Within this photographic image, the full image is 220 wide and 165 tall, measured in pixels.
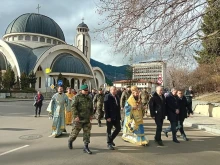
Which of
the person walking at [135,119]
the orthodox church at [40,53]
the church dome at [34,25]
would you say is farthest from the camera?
the church dome at [34,25]

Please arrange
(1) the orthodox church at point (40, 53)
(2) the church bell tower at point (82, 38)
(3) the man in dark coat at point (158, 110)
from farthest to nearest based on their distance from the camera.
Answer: (2) the church bell tower at point (82, 38) < (1) the orthodox church at point (40, 53) < (3) the man in dark coat at point (158, 110)

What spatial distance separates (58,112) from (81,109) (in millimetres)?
2274

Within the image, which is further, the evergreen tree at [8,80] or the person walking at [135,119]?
the evergreen tree at [8,80]

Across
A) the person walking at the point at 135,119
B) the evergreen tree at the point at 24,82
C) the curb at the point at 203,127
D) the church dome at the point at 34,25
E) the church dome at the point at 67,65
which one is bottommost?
the curb at the point at 203,127

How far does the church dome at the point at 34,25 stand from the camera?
2393 inches

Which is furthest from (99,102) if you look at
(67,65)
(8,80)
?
(67,65)

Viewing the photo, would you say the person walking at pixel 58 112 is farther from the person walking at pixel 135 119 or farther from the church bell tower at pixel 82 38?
the church bell tower at pixel 82 38

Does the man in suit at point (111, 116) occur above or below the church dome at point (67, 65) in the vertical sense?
below

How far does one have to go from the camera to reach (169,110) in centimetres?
741

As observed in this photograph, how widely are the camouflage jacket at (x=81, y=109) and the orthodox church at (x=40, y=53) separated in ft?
145

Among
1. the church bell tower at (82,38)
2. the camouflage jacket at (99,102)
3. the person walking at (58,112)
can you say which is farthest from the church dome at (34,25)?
the person walking at (58,112)

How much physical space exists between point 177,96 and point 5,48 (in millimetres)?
54549

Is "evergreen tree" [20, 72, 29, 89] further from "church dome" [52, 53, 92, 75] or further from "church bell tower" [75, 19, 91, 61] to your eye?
"church bell tower" [75, 19, 91, 61]

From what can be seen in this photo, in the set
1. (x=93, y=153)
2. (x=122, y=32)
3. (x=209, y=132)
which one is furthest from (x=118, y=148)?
(x=209, y=132)
